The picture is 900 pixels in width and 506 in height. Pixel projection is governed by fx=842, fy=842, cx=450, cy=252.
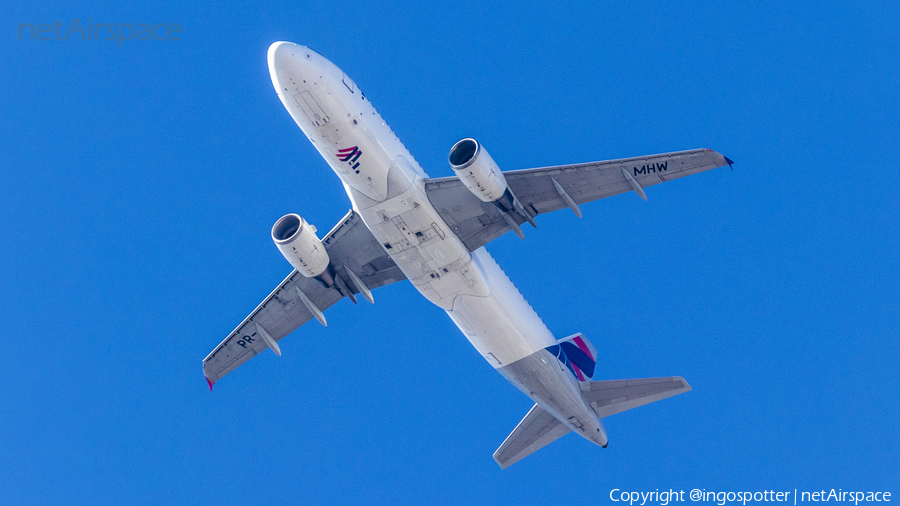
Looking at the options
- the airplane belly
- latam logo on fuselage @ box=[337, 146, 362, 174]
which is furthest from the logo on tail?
latam logo on fuselage @ box=[337, 146, 362, 174]

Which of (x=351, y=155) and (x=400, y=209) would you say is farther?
(x=400, y=209)

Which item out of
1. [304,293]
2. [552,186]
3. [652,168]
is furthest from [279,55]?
[652,168]

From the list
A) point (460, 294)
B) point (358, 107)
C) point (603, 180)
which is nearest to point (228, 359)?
point (460, 294)

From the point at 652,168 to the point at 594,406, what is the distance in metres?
11.2

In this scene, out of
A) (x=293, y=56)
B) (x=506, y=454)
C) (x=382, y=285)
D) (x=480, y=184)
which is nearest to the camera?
(x=293, y=56)

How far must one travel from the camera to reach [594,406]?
35.4 m

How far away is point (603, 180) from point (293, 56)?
1153 cm

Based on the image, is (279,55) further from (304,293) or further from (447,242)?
(304,293)

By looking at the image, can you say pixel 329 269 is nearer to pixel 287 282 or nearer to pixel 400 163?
pixel 287 282

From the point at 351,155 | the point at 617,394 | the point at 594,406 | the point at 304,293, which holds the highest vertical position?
the point at 617,394

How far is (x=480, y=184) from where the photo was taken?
28.5 m

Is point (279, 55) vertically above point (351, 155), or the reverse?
point (279, 55)

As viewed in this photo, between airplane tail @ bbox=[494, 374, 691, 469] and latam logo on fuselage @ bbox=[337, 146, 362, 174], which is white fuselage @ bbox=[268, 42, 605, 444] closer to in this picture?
latam logo on fuselage @ bbox=[337, 146, 362, 174]

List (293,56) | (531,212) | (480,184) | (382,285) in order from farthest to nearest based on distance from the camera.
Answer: (382,285) → (531,212) → (480,184) → (293,56)
